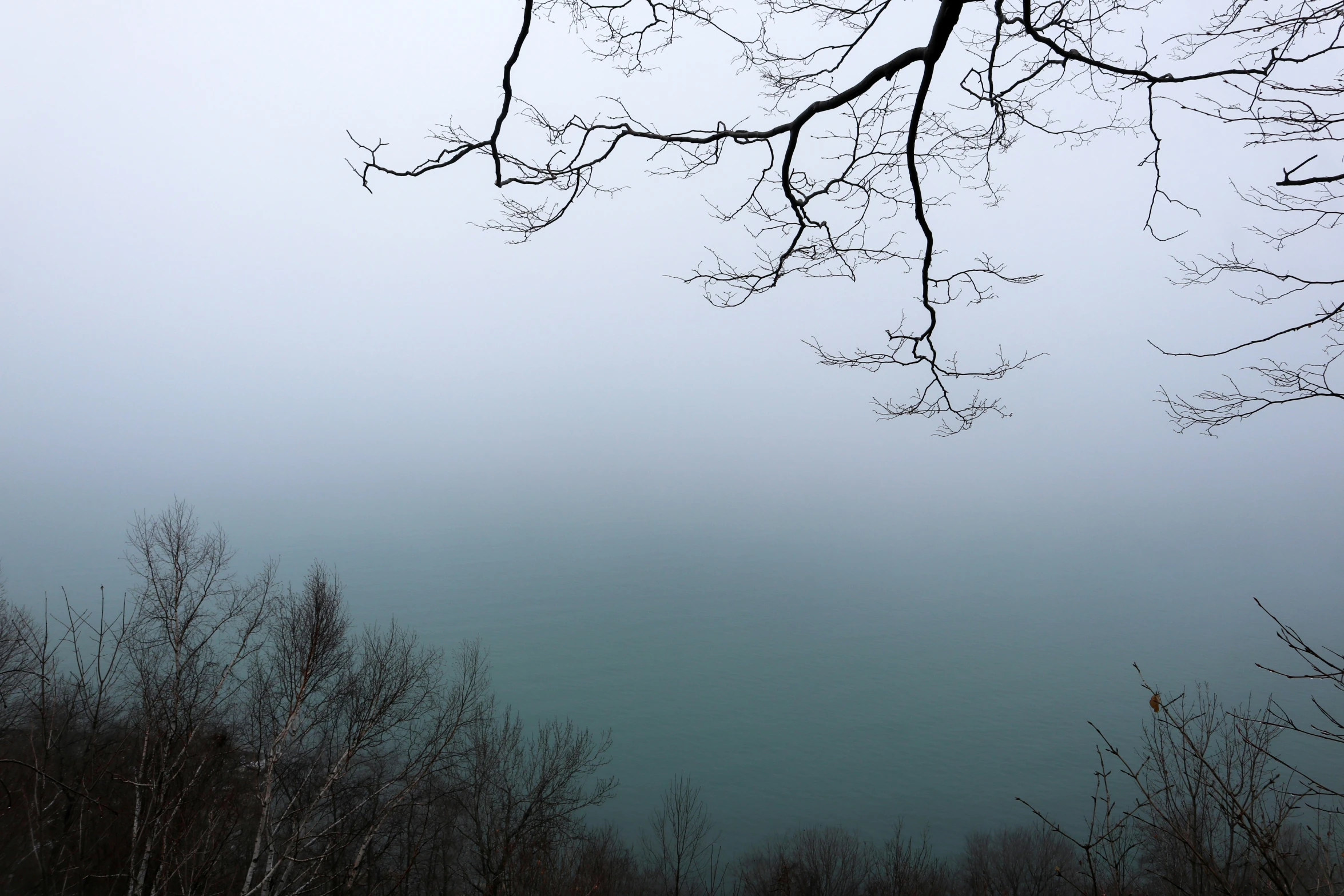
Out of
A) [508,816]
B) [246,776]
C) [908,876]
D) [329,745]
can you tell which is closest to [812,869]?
[908,876]

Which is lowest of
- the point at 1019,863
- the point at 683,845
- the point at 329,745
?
the point at 1019,863

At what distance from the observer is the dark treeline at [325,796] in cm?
1173

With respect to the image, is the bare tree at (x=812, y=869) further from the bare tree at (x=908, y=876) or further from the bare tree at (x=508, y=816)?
the bare tree at (x=508, y=816)

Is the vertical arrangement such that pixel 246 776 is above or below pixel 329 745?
below

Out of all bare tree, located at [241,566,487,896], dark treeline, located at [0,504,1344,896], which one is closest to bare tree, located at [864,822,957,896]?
dark treeline, located at [0,504,1344,896]

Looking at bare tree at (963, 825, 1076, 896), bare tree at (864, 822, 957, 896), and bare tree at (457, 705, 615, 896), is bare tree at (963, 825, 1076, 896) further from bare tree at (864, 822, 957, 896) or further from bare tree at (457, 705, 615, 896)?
bare tree at (457, 705, 615, 896)

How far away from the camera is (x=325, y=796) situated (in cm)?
1628

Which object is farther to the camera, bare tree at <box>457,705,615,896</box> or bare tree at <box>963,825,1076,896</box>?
bare tree at <box>963,825,1076,896</box>

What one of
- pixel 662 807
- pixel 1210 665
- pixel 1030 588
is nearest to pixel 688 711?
pixel 662 807

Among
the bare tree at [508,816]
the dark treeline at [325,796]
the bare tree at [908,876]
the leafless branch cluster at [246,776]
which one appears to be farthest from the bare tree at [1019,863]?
the leafless branch cluster at [246,776]

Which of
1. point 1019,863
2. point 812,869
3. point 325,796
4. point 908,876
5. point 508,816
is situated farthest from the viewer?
point 1019,863

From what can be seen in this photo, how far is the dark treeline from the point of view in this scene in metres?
11.7

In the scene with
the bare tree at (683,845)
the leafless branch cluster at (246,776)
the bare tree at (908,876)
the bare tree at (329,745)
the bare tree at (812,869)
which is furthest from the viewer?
the bare tree at (683,845)

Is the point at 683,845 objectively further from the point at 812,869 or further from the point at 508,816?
the point at 508,816
